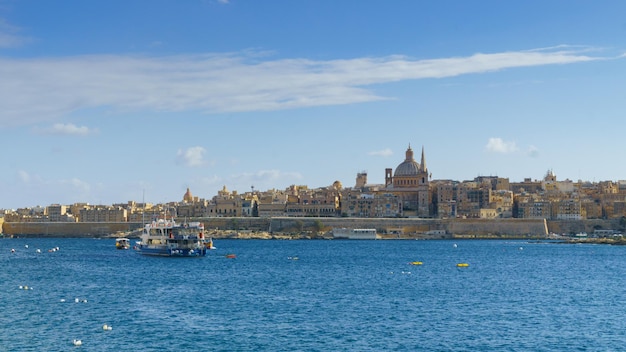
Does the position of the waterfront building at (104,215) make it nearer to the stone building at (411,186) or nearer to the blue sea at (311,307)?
the stone building at (411,186)

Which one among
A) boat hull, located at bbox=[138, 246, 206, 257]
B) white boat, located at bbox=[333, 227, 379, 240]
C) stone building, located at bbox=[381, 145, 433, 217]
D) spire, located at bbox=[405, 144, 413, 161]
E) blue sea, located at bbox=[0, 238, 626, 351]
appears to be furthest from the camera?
spire, located at bbox=[405, 144, 413, 161]

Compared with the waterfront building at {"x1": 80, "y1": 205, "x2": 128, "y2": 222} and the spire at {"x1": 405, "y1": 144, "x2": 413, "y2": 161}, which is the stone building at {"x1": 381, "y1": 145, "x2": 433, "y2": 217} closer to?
the spire at {"x1": 405, "y1": 144, "x2": 413, "y2": 161}

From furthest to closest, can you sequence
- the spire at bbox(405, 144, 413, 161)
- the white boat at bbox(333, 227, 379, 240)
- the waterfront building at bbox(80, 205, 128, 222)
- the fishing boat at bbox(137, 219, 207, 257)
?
1. the spire at bbox(405, 144, 413, 161)
2. the waterfront building at bbox(80, 205, 128, 222)
3. the white boat at bbox(333, 227, 379, 240)
4. the fishing boat at bbox(137, 219, 207, 257)

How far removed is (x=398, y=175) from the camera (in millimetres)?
136250

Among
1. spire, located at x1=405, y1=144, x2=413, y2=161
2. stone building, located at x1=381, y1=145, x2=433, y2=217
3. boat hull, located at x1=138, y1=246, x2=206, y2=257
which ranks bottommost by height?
boat hull, located at x1=138, y1=246, x2=206, y2=257

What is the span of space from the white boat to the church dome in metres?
33.0

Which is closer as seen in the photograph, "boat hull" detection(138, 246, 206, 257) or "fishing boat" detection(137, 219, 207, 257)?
"boat hull" detection(138, 246, 206, 257)

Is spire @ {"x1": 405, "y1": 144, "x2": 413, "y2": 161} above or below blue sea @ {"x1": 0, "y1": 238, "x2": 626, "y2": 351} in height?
above

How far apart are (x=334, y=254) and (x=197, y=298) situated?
111 feet

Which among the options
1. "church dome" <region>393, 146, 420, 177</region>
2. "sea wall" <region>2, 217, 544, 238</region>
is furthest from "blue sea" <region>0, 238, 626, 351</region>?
"church dome" <region>393, 146, 420, 177</region>

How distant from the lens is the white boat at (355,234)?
102537 millimetres

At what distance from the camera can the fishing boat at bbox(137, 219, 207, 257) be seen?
60438 mm

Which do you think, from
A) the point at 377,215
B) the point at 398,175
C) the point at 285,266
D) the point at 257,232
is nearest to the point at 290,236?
the point at 257,232

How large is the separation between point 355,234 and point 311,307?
235 feet
